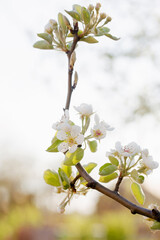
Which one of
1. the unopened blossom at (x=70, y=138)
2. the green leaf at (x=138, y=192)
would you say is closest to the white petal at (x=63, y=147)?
the unopened blossom at (x=70, y=138)

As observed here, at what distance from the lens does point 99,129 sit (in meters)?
0.37

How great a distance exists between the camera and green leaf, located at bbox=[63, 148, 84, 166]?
0.33m

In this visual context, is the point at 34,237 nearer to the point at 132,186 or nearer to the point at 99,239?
the point at 99,239

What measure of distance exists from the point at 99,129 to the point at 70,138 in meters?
0.05

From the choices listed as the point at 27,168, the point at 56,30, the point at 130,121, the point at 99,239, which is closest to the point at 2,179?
the point at 27,168

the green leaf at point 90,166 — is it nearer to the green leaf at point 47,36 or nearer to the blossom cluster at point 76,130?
the blossom cluster at point 76,130

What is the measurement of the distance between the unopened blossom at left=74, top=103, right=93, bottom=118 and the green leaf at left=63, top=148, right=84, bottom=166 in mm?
58

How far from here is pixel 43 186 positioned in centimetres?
733

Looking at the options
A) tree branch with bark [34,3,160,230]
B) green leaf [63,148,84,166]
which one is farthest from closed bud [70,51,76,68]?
green leaf [63,148,84,166]

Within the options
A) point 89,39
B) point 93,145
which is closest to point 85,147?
point 93,145

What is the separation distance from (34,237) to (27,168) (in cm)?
313

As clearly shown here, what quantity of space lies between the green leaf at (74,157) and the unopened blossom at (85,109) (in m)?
0.06

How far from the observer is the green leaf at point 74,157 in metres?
0.33

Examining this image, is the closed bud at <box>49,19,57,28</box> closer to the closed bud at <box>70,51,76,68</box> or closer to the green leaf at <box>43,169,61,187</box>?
the closed bud at <box>70,51,76,68</box>
